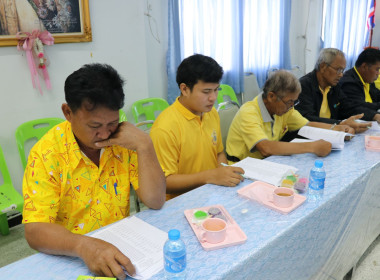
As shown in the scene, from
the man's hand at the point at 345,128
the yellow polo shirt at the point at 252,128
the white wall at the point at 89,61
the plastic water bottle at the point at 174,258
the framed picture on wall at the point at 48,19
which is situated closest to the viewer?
the plastic water bottle at the point at 174,258

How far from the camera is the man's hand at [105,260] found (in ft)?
2.66

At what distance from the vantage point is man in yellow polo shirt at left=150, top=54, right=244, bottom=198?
145 cm

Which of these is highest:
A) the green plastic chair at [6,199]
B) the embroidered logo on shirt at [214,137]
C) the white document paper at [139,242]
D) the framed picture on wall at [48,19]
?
the framed picture on wall at [48,19]

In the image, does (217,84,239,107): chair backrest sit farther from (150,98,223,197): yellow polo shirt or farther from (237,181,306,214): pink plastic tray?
(237,181,306,214): pink plastic tray

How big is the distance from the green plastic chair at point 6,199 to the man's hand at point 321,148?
179cm

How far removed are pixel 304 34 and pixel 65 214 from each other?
508 centimetres

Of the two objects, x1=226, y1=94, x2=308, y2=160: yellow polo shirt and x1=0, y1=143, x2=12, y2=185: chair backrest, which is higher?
x1=226, y1=94, x2=308, y2=160: yellow polo shirt

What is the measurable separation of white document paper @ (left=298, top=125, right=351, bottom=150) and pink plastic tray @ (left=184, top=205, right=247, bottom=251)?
994 millimetres

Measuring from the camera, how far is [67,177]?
1054 millimetres

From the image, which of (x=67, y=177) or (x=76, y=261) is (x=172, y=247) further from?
(x=67, y=177)

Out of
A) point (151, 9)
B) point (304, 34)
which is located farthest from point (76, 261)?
point (304, 34)

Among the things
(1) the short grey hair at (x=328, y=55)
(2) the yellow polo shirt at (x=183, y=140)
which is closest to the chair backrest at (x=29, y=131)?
(2) the yellow polo shirt at (x=183, y=140)

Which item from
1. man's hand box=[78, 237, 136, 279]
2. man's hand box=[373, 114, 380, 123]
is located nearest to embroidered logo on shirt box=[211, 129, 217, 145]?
man's hand box=[78, 237, 136, 279]

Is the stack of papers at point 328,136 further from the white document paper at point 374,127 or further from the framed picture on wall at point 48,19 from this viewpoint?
the framed picture on wall at point 48,19
